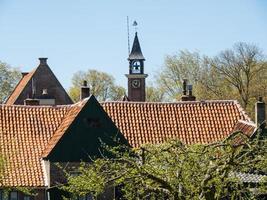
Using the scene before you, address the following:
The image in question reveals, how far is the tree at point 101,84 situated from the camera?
88750mm

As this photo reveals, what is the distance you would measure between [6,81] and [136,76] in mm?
11882

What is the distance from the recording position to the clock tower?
261ft

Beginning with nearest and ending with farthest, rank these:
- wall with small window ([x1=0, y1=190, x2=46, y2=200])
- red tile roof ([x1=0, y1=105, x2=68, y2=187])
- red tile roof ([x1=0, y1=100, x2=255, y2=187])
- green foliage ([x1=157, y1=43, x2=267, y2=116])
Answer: red tile roof ([x1=0, y1=105, x2=68, y2=187]) < wall with small window ([x1=0, y1=190, x2=46, y2=200]) < red tile roof ([x1=0, y1=100, x2=255, y2=187]) < green foliage ([x1=157, y1=43, x2=267, y2=116])

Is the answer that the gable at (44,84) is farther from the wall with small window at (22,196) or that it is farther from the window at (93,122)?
the wall with small window at (22,196)

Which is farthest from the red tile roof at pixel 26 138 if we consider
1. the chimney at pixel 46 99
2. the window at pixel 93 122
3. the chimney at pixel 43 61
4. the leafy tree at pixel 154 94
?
the leafy tree at pixel 154 94

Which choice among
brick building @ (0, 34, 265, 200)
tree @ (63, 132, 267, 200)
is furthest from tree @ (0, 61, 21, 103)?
tree @ (63, 132, 267, 200)

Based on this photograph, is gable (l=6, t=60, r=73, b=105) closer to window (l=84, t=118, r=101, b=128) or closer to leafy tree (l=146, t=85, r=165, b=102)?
leafy tree (l=146, t=85, r=165, b=102)

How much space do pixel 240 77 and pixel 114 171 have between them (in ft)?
151

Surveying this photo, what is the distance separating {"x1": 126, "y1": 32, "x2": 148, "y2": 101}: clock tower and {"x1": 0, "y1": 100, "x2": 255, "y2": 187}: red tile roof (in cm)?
3133

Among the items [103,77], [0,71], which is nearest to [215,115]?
[0,71]

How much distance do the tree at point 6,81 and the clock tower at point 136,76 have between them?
413 inches

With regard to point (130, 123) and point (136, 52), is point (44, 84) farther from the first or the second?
point (130, 123)

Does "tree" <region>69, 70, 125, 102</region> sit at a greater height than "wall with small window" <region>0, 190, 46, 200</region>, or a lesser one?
greater

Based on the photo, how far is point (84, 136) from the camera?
4238 centimetres
